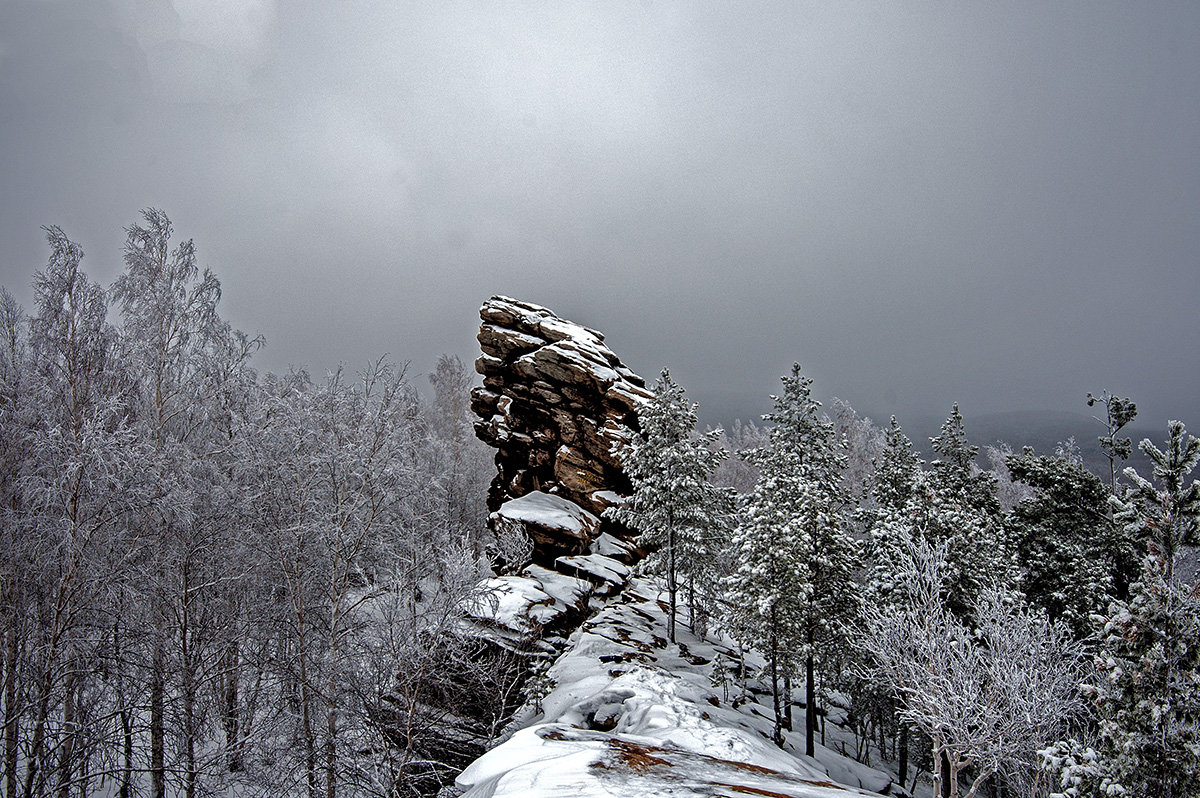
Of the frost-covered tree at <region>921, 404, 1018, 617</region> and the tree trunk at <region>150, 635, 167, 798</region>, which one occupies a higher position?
the frost-covered tree at <region>921, 404, 1018, 617</region>

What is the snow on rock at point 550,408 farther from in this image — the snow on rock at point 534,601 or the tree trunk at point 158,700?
the tree trunk at point 158,700

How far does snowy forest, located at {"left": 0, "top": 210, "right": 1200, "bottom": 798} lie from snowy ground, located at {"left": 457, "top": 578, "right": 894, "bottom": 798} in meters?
1.32

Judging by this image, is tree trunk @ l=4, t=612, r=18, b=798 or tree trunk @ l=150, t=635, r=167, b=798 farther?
tree trunk @ l=150, t=635, r=167, b=798

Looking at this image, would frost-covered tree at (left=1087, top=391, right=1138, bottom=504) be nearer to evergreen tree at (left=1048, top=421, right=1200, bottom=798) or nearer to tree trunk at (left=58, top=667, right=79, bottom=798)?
evergreen tree at (left=1048, top=421, right=1200, bottom=798)

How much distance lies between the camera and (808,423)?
93.9 feet

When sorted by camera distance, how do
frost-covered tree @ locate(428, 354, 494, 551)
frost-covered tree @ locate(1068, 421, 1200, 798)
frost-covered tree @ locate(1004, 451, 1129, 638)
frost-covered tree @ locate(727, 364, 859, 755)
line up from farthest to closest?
frost-covered tree @ locate(428, 354, 494, 551) < frost-covered tree @ locate(1004, 451, 1129, 638) < frost-covered tree @ locate(727, 364, 859, 755) < frost-covered tree @ locate(1068, 421, 1200, 798)

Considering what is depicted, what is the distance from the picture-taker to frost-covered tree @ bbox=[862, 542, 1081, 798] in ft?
45.9

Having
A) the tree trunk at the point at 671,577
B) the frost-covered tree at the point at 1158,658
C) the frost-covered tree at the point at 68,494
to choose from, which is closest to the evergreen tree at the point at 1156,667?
the frost-covered tree at the point at 1158,658

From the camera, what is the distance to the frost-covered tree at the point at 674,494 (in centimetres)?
2708


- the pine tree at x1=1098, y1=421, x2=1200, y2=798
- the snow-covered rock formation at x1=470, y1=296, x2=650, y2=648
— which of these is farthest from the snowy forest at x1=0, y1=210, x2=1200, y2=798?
the snow-covered rock formation at x1=470, y1=296, x2=650, y2=648

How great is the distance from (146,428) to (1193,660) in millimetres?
27246

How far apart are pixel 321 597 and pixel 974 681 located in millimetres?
19601

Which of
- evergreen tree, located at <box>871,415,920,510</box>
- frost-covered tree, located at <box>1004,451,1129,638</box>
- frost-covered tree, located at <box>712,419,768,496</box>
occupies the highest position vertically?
frost-covered tree, located at <box>712,419,768,496</box>

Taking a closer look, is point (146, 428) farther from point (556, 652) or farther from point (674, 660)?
point (674, 660)
